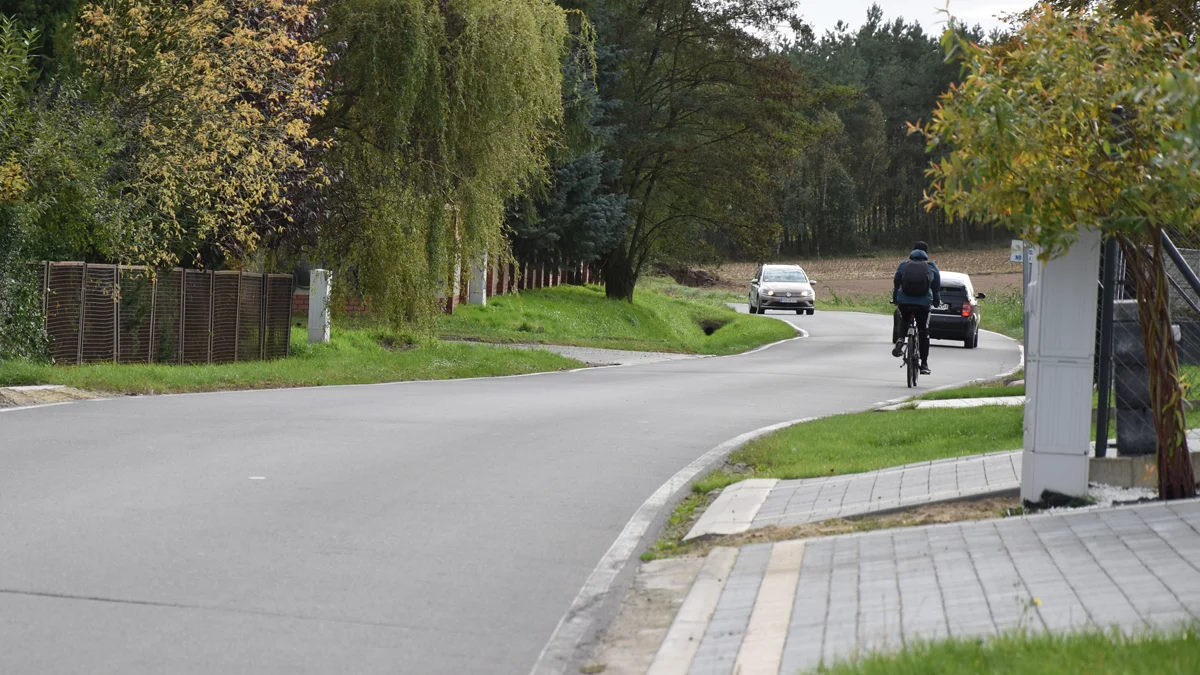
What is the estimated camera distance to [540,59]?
25.4 meters

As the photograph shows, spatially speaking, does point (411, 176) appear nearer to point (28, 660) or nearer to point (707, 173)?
point (28, 660)

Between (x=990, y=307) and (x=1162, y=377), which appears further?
(x=990, y=307)

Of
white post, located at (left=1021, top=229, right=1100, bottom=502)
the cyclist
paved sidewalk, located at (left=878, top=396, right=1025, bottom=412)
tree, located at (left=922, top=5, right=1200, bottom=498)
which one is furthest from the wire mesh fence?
the cyclist

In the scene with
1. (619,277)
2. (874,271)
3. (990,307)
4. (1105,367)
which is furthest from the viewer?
(874,271)

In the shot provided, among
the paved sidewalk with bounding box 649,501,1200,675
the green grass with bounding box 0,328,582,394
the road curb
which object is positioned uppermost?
the paved sidewalk with bounding box 649,501,1200,675

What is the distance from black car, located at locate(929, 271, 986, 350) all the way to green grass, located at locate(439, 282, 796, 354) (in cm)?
460

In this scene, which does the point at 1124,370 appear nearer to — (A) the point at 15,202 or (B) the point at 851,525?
(B) the point at 851,525

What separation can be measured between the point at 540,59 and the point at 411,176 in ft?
→ 10.0

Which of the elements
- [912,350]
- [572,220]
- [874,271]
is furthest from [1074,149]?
[874,271]

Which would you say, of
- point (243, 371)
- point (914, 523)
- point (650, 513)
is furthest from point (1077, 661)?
point (243, 371)

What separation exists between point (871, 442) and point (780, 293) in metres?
41.1

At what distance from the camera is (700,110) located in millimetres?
47312

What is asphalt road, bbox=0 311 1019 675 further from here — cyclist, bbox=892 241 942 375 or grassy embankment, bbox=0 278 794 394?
cyclist, bbox=892 241 942 375

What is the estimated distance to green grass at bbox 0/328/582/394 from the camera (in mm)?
18250
